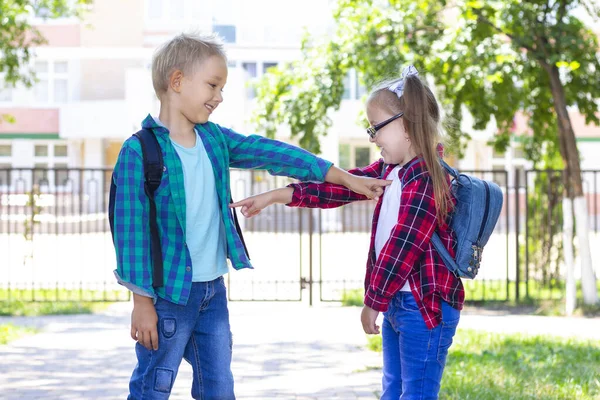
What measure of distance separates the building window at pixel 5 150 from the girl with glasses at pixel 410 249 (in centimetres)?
3673

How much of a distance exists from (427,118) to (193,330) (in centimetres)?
117

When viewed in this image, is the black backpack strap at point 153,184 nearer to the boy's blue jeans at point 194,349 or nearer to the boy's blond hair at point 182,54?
the boy's blue jeans at point 194,349

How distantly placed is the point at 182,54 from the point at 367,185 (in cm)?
86

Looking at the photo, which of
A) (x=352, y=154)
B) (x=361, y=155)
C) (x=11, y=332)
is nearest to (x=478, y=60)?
(x=11, y=332)

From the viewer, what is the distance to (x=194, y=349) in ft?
11.5

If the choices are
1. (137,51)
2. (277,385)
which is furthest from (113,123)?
(277,385)

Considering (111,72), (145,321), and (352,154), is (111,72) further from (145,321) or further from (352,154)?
(145,321)

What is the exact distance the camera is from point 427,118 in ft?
11.7

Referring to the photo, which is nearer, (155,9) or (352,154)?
(352,154)

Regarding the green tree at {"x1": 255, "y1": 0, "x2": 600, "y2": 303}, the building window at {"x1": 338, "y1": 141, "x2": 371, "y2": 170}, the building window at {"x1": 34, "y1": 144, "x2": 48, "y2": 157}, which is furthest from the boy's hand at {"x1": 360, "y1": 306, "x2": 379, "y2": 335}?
the building window at {"x1": 34, "y1": 144, "x2": 48, "y2": 157}

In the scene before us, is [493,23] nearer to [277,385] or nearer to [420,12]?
[420,12]

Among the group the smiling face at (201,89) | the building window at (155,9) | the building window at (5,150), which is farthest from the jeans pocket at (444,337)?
the building window at (5,150)

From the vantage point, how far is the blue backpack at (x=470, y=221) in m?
3.49

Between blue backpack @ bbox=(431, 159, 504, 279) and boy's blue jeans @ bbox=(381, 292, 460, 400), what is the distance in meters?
0.17
